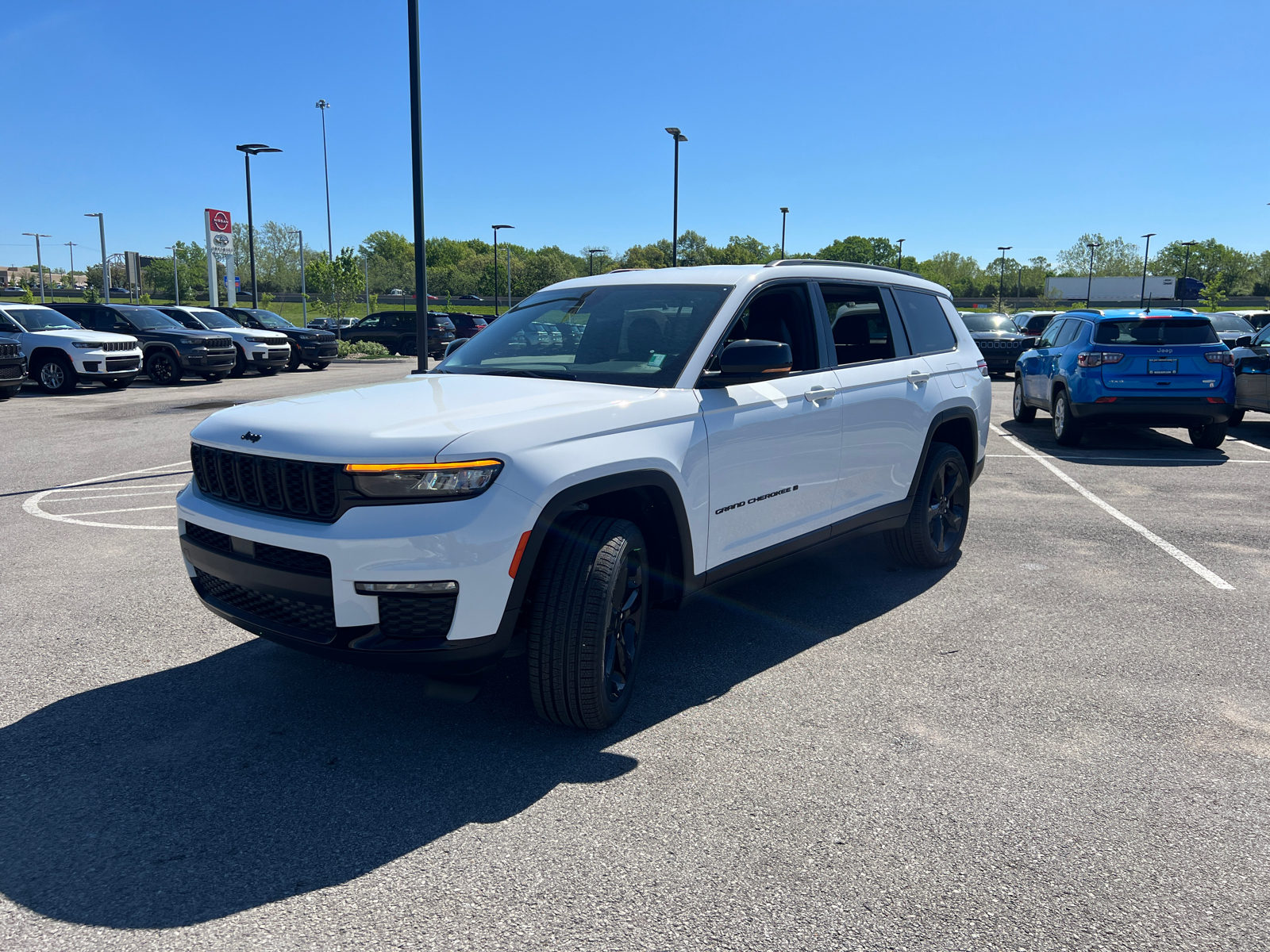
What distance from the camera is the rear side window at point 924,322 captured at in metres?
5.81

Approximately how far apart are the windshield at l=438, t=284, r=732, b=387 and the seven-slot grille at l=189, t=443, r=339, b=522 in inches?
51.5

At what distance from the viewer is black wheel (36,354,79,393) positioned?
18344 mm

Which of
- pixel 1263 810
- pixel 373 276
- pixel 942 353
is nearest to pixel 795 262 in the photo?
pixel 942 353

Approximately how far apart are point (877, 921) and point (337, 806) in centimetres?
171

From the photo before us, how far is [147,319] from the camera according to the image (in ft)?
70.7

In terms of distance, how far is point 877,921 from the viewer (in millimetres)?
2537

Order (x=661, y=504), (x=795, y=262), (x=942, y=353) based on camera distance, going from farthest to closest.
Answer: (x=942, y=353) → (x=795, y=262) → (x=661, y=504)

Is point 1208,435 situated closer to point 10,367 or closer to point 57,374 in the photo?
point 10,367

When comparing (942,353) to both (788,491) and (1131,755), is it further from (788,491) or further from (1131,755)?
(1131,755)

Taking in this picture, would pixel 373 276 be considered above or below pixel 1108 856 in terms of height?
above

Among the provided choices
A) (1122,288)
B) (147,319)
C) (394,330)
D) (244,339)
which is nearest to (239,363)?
(244,339)

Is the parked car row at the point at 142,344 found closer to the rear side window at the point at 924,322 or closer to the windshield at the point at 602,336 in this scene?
the windshield at the point at 602,336

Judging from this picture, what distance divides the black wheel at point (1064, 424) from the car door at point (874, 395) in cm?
696

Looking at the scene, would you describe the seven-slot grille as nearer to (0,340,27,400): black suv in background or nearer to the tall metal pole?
the tall metal pole
